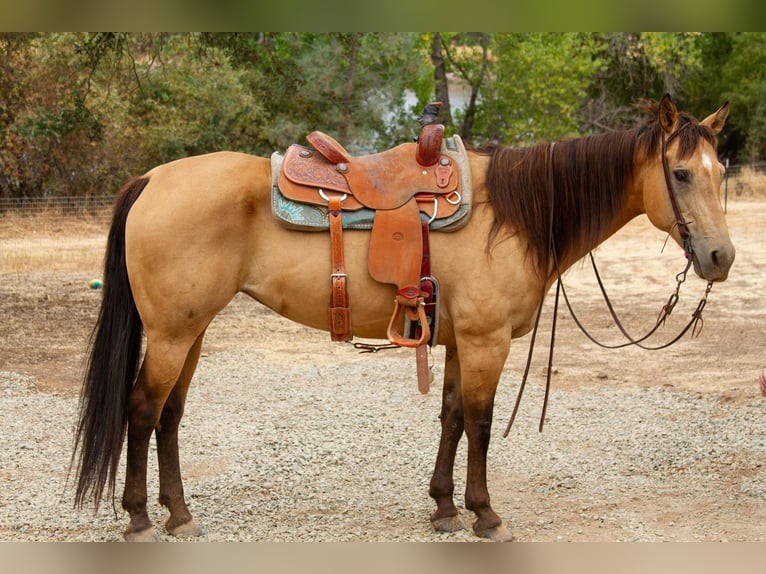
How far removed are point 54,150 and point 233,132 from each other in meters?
4.30

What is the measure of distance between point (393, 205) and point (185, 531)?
5.85ft

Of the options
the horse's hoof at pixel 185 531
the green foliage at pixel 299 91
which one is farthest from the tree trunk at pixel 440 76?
the horse's hoof at pixel 185 531

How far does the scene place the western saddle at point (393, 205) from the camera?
3.67m

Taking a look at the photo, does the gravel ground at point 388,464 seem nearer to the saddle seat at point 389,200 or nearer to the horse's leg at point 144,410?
the horse's leg at point 144,410

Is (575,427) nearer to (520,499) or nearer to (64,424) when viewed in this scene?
(520,499)

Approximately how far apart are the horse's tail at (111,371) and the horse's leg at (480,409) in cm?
149

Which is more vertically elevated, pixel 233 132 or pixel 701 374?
pixel 233 132

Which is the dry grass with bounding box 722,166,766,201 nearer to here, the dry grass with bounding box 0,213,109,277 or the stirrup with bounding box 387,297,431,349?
the dry grass with bounding box 0,213,109,277

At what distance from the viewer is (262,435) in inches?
215

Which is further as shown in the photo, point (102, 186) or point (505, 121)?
point (505, 121)

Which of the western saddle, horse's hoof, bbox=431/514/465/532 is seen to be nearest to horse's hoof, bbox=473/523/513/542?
horse's hoof, bbox=431/514/465/532

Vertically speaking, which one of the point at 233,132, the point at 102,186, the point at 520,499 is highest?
the point at 233,132
